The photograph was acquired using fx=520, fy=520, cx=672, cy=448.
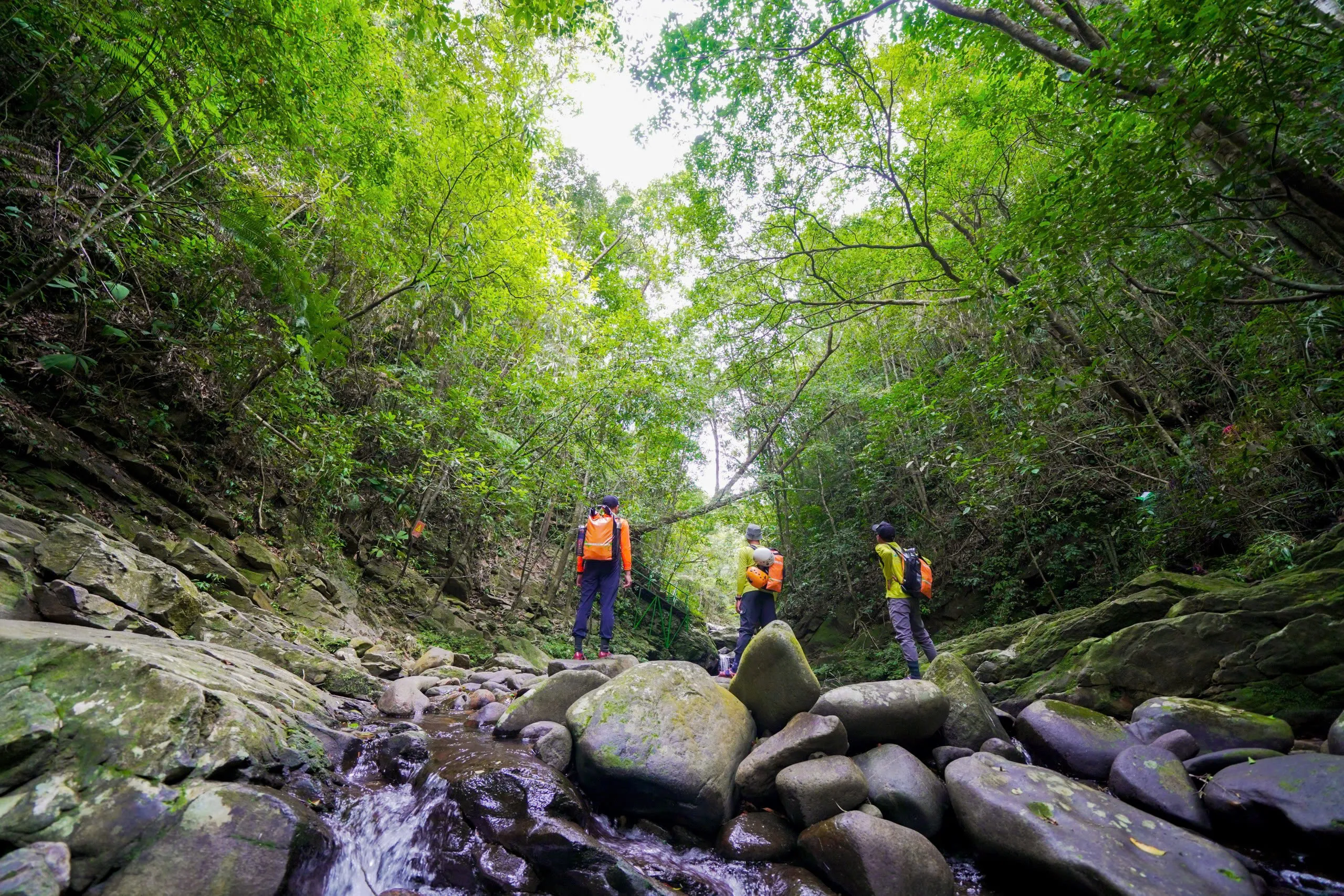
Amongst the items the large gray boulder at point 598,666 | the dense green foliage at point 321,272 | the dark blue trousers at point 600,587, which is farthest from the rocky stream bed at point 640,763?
the dense green foliage at point 321,272

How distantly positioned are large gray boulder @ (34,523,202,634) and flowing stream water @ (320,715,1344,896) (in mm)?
2003

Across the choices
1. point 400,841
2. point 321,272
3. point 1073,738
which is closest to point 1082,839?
point 1073,738

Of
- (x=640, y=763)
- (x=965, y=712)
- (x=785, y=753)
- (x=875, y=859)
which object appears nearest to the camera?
(x=875, y=859)

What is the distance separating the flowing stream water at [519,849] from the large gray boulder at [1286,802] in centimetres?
16

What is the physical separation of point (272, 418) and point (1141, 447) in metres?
11.3

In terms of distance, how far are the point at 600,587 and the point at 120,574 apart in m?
4.68

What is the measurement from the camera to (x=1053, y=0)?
15.8ft

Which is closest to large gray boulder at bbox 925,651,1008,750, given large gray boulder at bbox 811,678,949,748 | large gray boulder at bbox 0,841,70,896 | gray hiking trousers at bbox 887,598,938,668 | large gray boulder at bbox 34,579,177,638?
large gray boulder at bbox 811,678,949,748

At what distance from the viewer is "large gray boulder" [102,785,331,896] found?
215 centimetres

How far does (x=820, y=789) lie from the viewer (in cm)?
367

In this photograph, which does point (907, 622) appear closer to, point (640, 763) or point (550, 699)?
point (640, 763)

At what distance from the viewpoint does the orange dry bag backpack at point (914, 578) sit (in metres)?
6.79

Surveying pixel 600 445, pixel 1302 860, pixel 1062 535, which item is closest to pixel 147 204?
pixel 600 445

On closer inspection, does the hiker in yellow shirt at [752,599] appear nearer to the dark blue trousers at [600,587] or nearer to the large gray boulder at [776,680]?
the dark blue trousers at [600,587]
